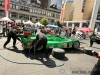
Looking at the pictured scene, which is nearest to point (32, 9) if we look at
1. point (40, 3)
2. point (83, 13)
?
point (40, 3)

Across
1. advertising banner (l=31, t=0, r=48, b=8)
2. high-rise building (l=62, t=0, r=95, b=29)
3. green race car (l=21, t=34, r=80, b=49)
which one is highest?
advertising banner (l=31, t=0, r=48, b=8)

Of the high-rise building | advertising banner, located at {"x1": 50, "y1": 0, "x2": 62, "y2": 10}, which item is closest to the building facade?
advertising banner, located at {"x1": 50, "y1": 0, "x2": 62, "y2": 10}

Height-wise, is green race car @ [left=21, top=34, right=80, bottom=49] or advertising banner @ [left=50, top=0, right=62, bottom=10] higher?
advertising banner @ [left=50, top=0, right=62, bottom=10]

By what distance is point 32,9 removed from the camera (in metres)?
59.0

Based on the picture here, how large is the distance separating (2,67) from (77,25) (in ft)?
150

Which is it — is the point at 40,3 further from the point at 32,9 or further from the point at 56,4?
the point at 56,4

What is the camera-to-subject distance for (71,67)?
487 centimetres

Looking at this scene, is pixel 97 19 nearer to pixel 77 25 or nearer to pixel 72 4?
pixel 77 25

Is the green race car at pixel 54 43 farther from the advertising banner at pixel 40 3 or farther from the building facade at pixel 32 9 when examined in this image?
the advertising banner at pixel 40 3

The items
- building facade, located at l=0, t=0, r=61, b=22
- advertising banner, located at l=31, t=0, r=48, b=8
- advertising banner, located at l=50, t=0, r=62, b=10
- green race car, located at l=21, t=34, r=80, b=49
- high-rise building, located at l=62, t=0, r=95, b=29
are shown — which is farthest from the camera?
advertising banner, located at l=50, t=0, r=62, b=10

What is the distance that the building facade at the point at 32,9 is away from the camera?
52556 millimetres

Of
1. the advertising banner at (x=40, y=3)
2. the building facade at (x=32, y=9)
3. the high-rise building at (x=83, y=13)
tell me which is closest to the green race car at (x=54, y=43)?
the high-rise building at (x=83, y=13)

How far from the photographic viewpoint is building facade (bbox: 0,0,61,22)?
2069 inches

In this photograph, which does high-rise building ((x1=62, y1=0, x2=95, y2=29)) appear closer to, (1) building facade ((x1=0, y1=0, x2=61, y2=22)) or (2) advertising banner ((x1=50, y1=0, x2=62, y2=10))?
(1) building facade ((x1=0, y1=0, x2=61, y2=22))
